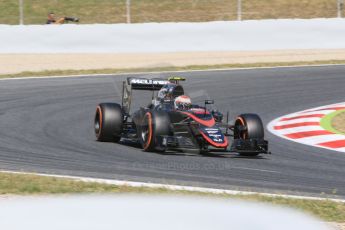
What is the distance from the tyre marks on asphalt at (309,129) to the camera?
13812mm

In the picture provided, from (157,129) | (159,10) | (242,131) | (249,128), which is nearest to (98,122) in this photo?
(157,129)

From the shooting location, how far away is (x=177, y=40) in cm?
2486

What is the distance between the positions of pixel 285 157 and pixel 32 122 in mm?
5083

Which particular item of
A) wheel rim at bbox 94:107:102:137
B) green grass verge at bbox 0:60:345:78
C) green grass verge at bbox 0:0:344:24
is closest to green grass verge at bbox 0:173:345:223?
wheel rim at bbox 94:107:102:137

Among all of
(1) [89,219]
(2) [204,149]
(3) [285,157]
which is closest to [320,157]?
(3) [285,157]

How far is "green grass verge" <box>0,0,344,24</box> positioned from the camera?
1100 inches

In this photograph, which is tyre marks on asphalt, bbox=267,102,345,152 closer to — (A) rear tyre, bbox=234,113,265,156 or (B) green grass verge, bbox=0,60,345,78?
(A) rear tyre, bbox=234,113,265,156

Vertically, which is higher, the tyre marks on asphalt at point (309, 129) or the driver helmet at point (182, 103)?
the driver helmet at point (182, 103)

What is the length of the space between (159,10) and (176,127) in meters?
16.9

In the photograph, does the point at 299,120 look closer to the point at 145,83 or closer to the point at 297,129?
the point at 297,129

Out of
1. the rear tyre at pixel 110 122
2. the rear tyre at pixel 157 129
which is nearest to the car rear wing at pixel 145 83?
the rear tyre at pixel 110 122

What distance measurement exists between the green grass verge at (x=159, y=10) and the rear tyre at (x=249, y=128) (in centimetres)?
1463

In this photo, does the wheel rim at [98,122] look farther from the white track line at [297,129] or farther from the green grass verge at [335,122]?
the green grass verge at [335,122]

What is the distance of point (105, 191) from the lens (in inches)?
371
